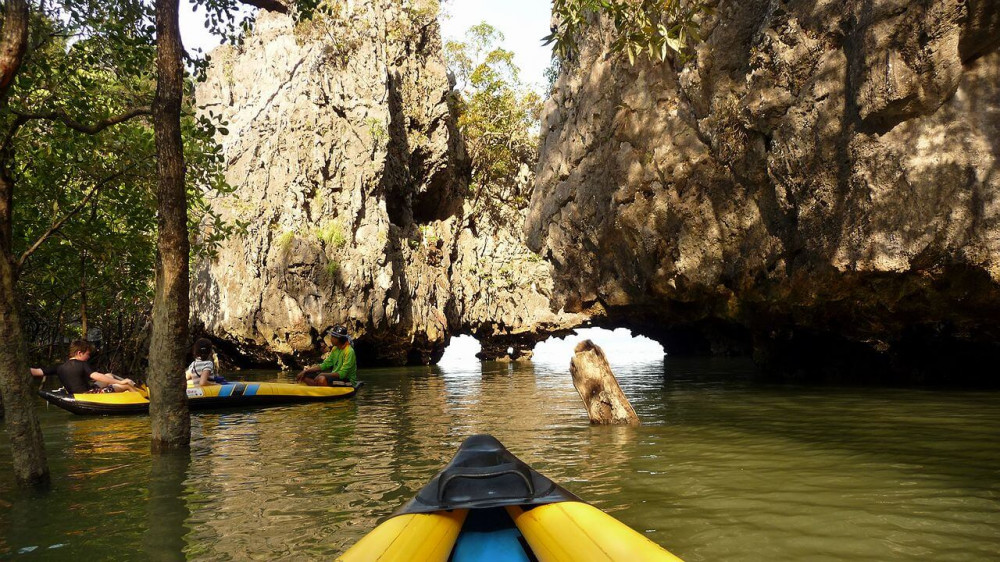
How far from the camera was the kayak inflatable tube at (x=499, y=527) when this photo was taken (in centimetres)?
277

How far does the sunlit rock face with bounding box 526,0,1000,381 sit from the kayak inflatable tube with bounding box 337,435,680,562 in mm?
8402

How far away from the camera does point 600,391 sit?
28.6 feet

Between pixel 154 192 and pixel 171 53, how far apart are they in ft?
12.7

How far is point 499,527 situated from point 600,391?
5386 millimetres

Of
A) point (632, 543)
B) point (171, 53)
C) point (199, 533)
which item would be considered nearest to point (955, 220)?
point (632, 543)

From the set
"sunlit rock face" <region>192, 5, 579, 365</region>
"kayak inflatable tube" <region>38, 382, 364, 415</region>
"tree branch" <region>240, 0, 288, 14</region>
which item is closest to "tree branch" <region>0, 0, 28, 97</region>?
"tree branch" <region>240, 0, 288, 14</region>

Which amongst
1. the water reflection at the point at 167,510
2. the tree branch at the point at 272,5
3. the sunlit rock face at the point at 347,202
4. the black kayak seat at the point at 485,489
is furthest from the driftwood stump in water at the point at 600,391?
the sunlit rock face at the point at 347,202

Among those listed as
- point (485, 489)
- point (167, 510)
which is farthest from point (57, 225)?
point (485, 489)

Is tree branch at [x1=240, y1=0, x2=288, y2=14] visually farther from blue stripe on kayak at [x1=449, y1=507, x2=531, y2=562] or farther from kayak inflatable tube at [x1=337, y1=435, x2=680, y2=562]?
blue stripe on kayak at [x1=449, y1=507, x2=531, y2=562]

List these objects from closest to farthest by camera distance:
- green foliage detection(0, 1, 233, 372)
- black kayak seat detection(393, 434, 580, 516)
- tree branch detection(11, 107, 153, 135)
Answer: black kayak seat detection(393, 434, 580, 516)
tree branch detection(11, 107, 153, 135)
green foliage detection(0, 1, 233, 372)

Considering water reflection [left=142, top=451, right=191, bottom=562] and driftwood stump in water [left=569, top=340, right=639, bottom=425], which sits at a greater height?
driftwood stump in water [left=569, top=340, right=639, bottom=425]

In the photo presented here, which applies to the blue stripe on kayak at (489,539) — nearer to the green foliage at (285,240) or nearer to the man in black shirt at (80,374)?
the man in black shirt at (80,374)

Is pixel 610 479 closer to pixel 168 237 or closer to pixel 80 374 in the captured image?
pixel 168 237

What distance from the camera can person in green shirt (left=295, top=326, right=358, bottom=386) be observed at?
530 inches
